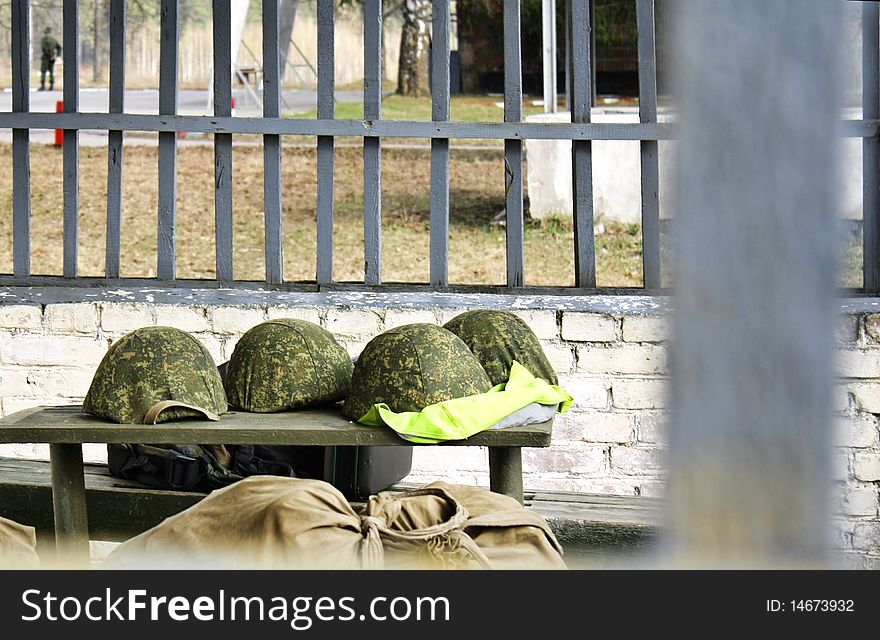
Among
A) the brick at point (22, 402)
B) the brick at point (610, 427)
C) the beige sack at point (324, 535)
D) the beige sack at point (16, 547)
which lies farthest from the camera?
the brick at point (22, 402)

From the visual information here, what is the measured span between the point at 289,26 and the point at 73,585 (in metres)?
19.7

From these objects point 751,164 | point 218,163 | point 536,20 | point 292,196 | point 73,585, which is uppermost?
point 536,20

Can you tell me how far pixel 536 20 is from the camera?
20.0 m

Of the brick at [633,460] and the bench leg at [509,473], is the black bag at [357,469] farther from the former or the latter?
the brick at [633,460]

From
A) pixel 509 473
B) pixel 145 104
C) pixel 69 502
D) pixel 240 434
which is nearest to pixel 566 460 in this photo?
pixel 509 473

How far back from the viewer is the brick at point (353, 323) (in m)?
5.40

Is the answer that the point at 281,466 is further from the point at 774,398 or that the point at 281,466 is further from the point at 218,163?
the point at 774,398

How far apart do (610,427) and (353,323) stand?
1.35 m

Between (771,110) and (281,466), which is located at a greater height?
(771,110)

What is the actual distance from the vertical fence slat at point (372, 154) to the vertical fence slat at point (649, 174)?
126cm

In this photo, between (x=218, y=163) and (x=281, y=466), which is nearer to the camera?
(x=281, y=466)

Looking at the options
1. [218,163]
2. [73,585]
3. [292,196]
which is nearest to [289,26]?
[292,196]

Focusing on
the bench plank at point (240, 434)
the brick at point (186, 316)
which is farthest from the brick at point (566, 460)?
the brick at point (186, 316)

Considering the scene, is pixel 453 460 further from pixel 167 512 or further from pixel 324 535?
pixel 324 535
